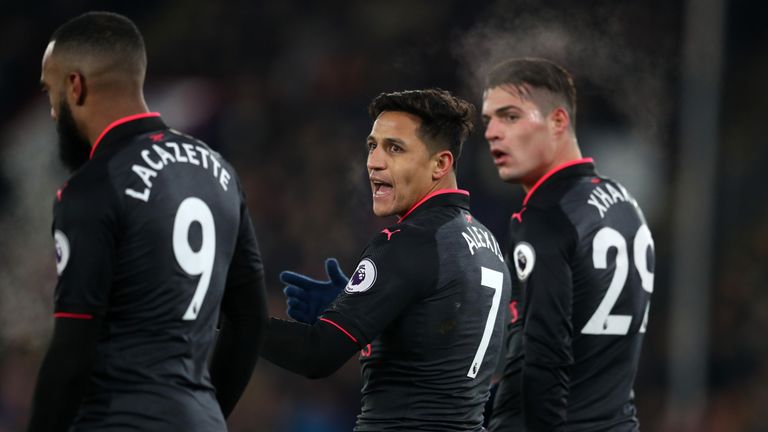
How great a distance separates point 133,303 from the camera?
3.25 m

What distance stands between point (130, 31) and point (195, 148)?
388 mm

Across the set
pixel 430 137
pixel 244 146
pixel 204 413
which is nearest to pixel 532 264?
pixel 430 137

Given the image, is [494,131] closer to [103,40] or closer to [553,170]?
[553,170]

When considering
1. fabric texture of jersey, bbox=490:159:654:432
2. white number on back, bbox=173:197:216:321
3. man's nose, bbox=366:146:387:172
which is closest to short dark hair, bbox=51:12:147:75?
white number on back, bbox=173:197:216:321

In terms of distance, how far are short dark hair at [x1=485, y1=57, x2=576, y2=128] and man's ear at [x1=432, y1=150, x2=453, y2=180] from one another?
86 cm

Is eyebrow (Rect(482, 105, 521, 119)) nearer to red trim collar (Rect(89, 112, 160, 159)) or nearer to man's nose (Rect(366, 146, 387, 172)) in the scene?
man's nose (Rect(366, 146, 387, 172))

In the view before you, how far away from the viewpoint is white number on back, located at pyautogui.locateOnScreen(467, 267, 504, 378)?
157 inches

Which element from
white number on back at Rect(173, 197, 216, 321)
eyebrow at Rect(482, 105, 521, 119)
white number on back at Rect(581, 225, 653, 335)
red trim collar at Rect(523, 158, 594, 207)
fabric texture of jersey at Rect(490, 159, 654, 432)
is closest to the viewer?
white number on back at Rect(173, 197, 216, 321)

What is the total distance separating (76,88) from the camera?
11.1ft

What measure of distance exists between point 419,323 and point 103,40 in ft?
4.37

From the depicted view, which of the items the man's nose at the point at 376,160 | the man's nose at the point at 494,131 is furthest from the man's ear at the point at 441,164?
the man's nose at the point at 494,131

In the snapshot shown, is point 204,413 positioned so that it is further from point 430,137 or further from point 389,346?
point 430,137

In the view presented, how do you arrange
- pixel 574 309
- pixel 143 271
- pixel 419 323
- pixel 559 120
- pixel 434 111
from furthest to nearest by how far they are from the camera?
pixel 559 120, pixel 574 309, pixel 434 111, pixel 419 323, pixel 143 271

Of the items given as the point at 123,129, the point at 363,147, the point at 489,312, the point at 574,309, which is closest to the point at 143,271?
the point at 123,129
